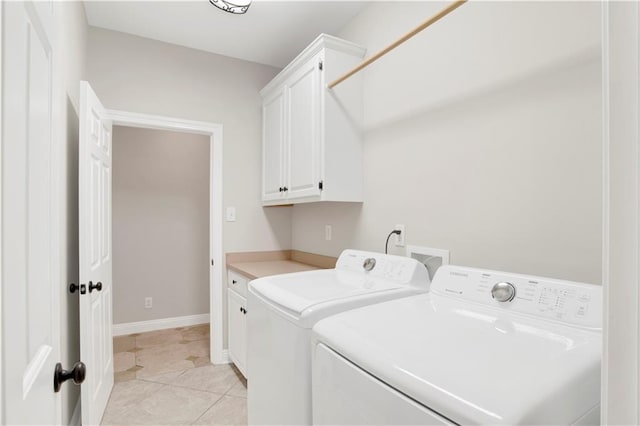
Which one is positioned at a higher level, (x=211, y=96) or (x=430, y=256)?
(x=211, y=96)

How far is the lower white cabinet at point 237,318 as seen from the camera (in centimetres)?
242

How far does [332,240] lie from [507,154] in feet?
4.58

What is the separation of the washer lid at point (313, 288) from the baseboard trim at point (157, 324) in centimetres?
269

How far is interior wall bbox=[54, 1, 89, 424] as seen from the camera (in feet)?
5.27

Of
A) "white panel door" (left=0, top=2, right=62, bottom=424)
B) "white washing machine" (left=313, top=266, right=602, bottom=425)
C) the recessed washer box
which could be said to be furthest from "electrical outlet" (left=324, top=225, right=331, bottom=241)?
"white panel door" (left=0, top=2, right=62, bottom=424)

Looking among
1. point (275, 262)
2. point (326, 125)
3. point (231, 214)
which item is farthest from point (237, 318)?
point (326, 125)

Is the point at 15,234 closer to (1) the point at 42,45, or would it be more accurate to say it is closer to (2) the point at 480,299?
(1) the point at 42,45

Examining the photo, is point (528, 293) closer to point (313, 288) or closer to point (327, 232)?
point (313, 288)

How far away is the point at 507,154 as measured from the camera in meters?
1.34

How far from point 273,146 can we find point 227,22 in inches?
36.6

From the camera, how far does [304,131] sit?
225cm

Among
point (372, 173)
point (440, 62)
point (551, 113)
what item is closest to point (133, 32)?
point (372, 173)

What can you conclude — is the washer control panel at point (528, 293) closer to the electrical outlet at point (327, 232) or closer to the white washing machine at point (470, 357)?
the white washing machine at point (470, 357)

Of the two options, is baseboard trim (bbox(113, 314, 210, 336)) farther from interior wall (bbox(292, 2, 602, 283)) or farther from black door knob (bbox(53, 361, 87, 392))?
black door knob (bbox(53, 361, 87, 392))
